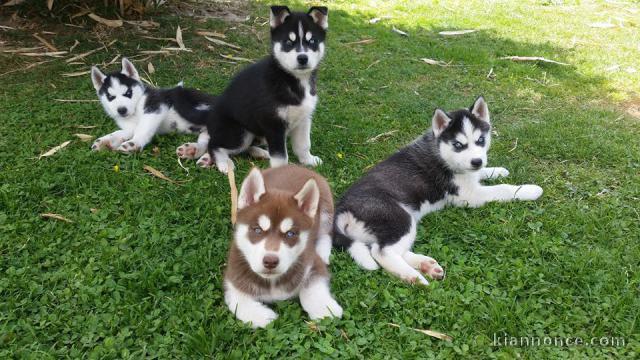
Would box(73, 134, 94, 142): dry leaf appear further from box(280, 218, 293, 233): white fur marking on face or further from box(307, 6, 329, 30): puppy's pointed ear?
box(280, 218, 293, 233): white fur marking on face

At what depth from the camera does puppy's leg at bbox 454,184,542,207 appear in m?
5.04

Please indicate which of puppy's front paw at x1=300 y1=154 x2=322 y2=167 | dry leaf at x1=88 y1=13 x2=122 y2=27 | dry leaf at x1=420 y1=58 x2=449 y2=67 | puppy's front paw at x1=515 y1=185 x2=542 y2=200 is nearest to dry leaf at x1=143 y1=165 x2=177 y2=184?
puppy's front paw at x1=300 y1=154 x2=322 y2=167

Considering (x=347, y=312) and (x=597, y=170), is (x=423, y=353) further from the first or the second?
(x=597, y=170)

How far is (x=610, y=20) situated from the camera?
1225 centimetres

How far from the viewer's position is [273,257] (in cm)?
325

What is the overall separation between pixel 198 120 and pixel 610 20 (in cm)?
1101

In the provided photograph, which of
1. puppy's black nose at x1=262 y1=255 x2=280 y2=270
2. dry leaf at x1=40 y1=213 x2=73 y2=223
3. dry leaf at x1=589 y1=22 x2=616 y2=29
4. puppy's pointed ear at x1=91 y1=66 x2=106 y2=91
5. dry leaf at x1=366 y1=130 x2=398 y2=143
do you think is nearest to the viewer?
puppy's black nose at x1=262 y1=255 x2=280 y2=270

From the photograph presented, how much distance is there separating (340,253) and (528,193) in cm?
221

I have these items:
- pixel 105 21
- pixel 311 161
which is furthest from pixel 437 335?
pixel 105 21

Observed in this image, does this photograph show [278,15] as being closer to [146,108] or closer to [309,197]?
[146,108]

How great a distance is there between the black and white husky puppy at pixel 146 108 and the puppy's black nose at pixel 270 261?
2985 mm

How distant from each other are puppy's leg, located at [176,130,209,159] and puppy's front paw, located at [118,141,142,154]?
47 cm

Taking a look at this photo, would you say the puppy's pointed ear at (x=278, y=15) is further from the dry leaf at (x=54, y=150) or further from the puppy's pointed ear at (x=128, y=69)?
the dry leaf at (x=54, y=150)

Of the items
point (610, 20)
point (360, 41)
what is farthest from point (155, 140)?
point (610, 20)
